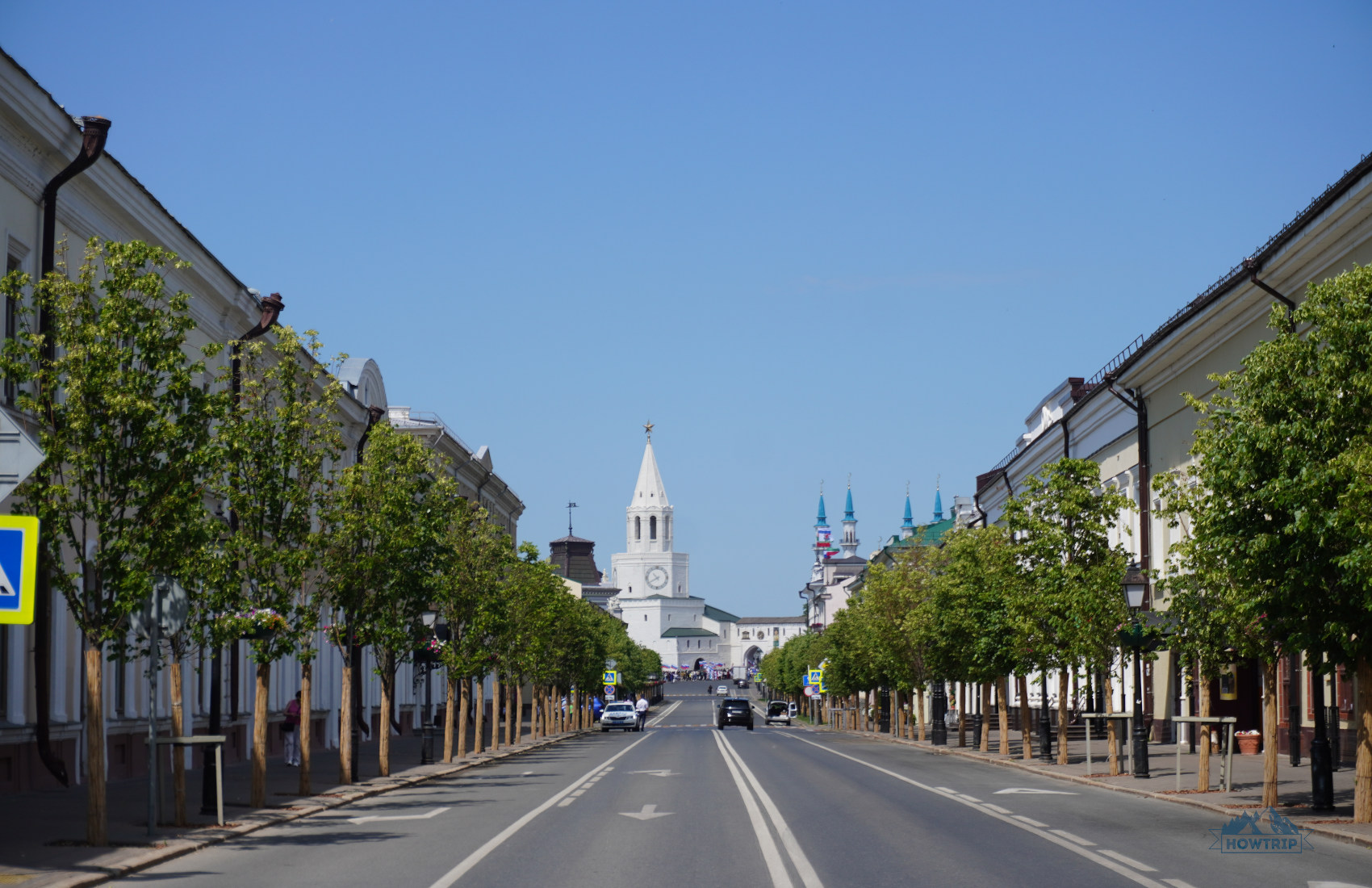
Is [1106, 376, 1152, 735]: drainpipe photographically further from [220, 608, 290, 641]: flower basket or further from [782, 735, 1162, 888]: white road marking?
[220, 608, 290, 641]: flower basket

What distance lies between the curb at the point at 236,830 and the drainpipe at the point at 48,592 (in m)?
4.67

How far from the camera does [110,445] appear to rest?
55.7 ft

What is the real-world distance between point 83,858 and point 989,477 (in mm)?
64916

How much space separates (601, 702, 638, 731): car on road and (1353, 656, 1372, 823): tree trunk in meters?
64.0

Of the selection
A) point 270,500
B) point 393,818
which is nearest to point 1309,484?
point 393,818

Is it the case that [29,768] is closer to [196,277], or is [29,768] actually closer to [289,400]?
[289,400]

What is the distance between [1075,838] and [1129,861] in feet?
8.24

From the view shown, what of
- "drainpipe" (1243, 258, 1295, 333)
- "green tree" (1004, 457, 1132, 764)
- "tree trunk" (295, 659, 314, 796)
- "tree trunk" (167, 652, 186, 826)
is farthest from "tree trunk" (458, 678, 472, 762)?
"drainpipe" (1243, 258, 1295, 333)

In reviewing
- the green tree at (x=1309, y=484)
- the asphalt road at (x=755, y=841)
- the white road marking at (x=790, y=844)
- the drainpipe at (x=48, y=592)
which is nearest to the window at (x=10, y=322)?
the drainpipe at (x=48, y=592)

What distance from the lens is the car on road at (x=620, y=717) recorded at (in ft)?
267

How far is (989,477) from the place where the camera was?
252ft

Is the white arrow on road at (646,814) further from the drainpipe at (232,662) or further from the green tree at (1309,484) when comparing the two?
the green tree at (1309,484)

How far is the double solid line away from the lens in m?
13.4

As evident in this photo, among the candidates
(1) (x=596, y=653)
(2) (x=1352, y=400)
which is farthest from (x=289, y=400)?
(1) (x=596, y=653)
